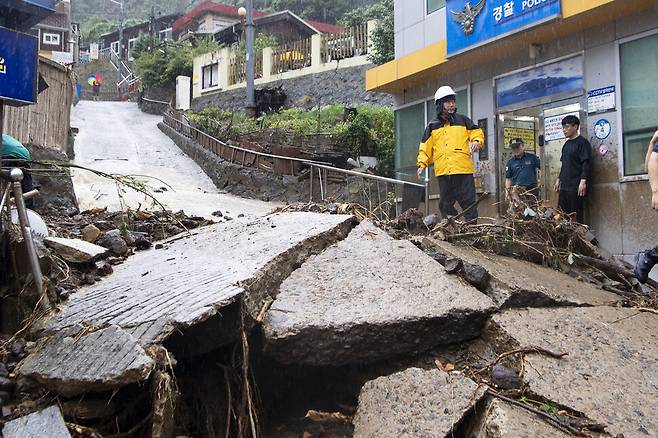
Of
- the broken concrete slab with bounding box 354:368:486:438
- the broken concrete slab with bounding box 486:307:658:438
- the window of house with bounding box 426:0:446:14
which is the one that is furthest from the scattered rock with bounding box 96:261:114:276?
the window of house with bounding box 426:0:446:14

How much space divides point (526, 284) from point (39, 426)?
2.80 meters

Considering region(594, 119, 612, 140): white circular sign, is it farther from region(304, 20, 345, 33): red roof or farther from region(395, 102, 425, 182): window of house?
region(304, 20, 345, 33): red roof

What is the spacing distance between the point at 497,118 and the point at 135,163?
459 inches

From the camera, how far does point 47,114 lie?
29.2 ft

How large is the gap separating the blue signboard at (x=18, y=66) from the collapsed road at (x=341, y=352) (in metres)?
1.33

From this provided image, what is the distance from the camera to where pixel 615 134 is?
6484mm

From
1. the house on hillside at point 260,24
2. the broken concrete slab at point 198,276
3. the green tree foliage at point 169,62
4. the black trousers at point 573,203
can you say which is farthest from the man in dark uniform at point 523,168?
the house on hillside at point 260,24

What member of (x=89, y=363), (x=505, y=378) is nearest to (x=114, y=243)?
(x=89, y=363)

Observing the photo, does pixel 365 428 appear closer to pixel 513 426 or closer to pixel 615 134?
pixel 513 426

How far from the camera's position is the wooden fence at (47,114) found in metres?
7.95

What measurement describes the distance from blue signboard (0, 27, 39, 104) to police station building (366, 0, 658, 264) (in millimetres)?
5719

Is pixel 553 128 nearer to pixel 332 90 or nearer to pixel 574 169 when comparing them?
pixel 574 169

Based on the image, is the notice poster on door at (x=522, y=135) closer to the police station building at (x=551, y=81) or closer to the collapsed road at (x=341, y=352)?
the police station building at (x=551, y=81)

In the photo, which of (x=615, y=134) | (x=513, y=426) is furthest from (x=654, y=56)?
(x=513, y=426)
